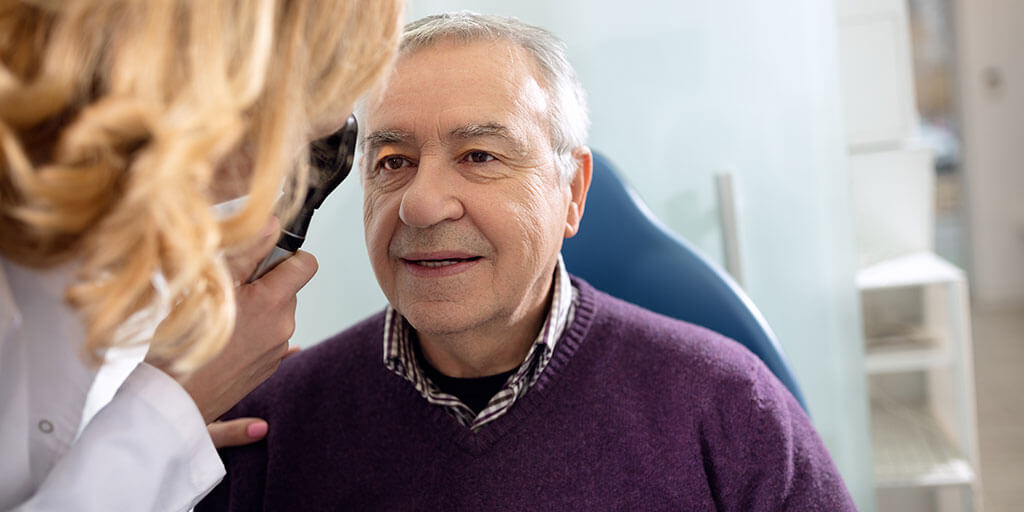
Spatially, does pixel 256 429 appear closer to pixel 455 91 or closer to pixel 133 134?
pixel 455 91

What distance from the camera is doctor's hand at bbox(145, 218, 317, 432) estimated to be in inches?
35.7

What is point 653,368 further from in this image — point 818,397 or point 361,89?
point 818,397

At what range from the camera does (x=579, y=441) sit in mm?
1171

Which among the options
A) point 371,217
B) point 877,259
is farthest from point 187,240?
point 877,259

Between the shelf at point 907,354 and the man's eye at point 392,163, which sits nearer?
the man's eye at point 392,163

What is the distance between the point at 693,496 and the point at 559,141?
489 millimetres

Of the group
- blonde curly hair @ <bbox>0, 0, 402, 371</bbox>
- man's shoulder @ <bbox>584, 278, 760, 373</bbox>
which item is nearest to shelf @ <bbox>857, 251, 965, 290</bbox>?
man's shoulder @ <bbox>584, 278, 760, 373</bbox>

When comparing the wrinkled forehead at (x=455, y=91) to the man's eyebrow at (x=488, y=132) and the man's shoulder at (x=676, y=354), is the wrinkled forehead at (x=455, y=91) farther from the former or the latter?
the man's shoulder at (x=676, y=354)

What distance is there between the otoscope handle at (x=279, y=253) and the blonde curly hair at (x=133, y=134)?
31 centimetres

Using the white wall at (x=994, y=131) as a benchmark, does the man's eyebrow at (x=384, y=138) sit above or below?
above

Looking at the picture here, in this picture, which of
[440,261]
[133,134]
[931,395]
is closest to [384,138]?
[440,261]

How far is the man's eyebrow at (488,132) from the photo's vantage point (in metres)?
1.12

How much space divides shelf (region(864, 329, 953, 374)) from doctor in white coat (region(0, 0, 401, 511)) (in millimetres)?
2237

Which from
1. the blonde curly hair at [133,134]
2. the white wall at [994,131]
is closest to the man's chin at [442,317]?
the blonde curly hair at [133,134]
